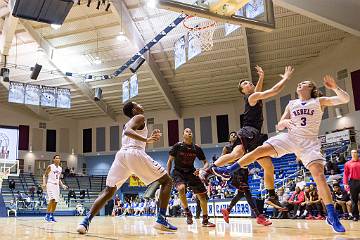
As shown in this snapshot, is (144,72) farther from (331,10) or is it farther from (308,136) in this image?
(308,136)

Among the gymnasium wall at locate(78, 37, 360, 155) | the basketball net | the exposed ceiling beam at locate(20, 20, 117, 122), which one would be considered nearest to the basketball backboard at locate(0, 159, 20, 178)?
the basketball net

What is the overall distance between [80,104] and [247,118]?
2567cm

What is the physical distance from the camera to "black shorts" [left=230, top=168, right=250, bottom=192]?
24.2ft

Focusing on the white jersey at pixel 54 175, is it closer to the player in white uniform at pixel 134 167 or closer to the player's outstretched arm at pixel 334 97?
the player in white uniform at pixel 134 167

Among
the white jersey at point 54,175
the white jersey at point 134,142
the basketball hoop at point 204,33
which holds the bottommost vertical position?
the white jersey at point 54,175

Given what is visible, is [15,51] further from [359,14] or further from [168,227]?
[168,227]

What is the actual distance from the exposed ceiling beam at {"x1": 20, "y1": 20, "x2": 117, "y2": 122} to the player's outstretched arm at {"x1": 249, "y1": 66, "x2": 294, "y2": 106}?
1649 centimetres

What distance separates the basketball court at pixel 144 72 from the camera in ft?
53.1

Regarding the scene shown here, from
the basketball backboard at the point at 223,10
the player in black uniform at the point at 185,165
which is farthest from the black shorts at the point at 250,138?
the basketball backboard at the point at 223,10

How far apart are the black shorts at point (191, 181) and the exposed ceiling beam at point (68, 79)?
15.1m

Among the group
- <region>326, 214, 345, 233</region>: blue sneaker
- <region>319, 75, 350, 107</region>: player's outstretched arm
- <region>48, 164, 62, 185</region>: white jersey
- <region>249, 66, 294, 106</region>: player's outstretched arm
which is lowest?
<region>326, 214, 345, 233</region>: blue sneaker

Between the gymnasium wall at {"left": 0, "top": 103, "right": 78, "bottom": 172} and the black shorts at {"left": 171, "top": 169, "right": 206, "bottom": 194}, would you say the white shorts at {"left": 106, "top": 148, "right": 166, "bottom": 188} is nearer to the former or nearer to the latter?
the black shorts at {"left": 171, "top": 169, "right": 206, "bottom": 194}

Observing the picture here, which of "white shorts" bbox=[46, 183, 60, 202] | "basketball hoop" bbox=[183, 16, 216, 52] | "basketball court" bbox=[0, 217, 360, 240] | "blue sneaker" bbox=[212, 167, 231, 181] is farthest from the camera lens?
"basketball hoop" bbox=[183, 16, 216, 52]

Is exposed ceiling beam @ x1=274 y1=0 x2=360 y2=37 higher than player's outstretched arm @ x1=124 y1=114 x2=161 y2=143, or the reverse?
exposed ceiling beam @ x1=274 y1=0 x2=360 y2=37
